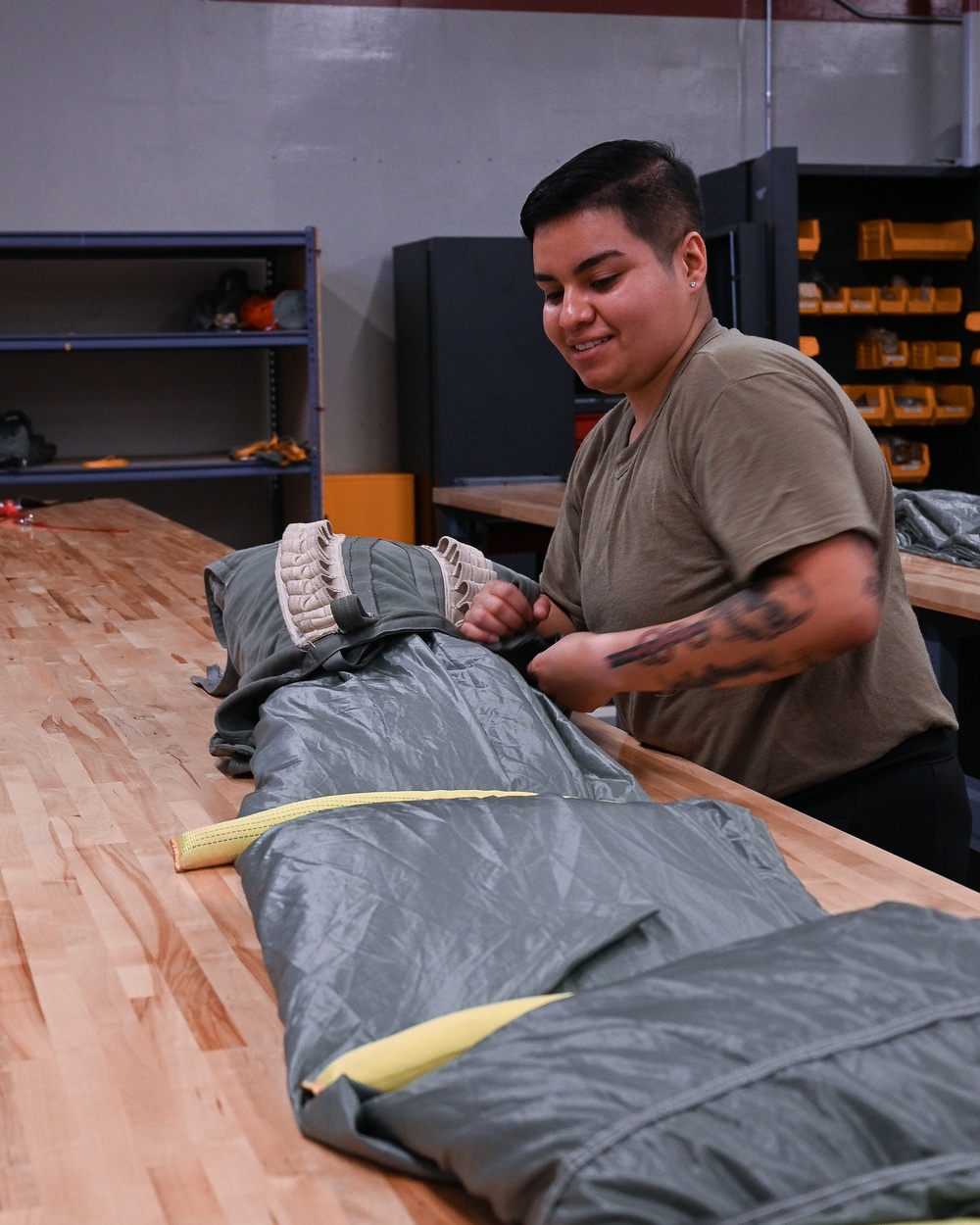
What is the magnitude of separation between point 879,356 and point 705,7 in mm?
2119

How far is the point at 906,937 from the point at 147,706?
138 centimetres

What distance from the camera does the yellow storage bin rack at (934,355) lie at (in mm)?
6539

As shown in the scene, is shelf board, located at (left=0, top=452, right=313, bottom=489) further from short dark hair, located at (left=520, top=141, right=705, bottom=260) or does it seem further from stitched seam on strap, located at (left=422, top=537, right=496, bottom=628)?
short dark hair, located at (left=520, top=141, right=705, bottom=260)

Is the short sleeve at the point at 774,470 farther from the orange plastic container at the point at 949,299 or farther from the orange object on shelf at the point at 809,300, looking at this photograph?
the orange plastic container at the point at 949,299

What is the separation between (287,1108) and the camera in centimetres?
88

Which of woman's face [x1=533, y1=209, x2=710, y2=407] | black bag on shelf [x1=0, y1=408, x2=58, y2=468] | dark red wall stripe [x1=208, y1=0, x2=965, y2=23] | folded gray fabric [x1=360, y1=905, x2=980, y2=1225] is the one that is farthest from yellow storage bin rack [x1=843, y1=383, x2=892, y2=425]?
folded gray fabric [x1=360, y1=905, x2=980, y2=1225]

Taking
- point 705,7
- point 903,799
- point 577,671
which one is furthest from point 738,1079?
point 705,7

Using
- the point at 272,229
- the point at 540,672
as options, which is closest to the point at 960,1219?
the point at 540,672

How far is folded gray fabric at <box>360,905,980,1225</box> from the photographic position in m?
0.65

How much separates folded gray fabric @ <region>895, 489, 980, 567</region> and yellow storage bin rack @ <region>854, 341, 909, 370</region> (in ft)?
10.4

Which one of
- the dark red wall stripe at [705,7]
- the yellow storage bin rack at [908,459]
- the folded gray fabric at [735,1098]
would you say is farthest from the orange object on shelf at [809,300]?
the folded gray fabric at [735,1098]

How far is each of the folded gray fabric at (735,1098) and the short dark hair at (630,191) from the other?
95cm

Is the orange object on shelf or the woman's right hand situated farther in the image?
the orange object on shelf

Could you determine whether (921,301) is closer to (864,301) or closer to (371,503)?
(864,301)
